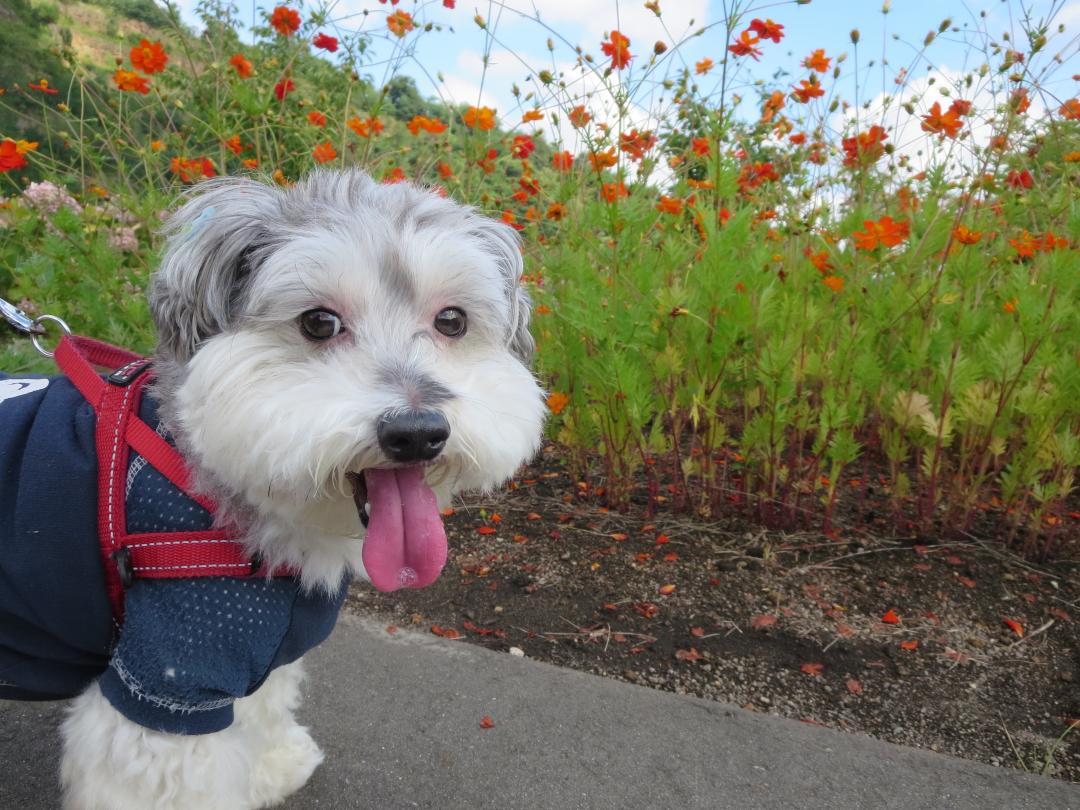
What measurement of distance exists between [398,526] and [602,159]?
6.26ft

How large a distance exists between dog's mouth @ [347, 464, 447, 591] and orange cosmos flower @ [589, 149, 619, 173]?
1.74 m

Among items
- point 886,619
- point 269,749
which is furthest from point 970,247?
point 269,749

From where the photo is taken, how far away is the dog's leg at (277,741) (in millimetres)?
1905

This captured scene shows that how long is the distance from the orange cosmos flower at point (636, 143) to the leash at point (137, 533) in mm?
2189

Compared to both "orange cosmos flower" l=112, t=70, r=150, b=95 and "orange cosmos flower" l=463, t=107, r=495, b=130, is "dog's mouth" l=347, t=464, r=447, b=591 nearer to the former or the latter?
"orange cosmos flower" l=463, t=107, r=495, b=130

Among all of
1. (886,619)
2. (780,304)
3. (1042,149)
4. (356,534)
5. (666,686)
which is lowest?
(666,686)

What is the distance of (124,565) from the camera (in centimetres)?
144

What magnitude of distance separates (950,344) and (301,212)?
268cm

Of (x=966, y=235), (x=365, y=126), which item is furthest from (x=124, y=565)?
(x=966, y=235)

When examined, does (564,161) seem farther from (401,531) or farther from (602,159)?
(401,531)

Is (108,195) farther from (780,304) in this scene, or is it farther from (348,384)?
(780,304)

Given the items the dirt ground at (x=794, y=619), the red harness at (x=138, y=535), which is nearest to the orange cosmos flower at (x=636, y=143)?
the dirt ground at (x=794, y=619)

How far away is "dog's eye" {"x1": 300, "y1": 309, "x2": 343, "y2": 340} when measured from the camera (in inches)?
61.6

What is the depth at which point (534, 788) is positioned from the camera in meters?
2.01
